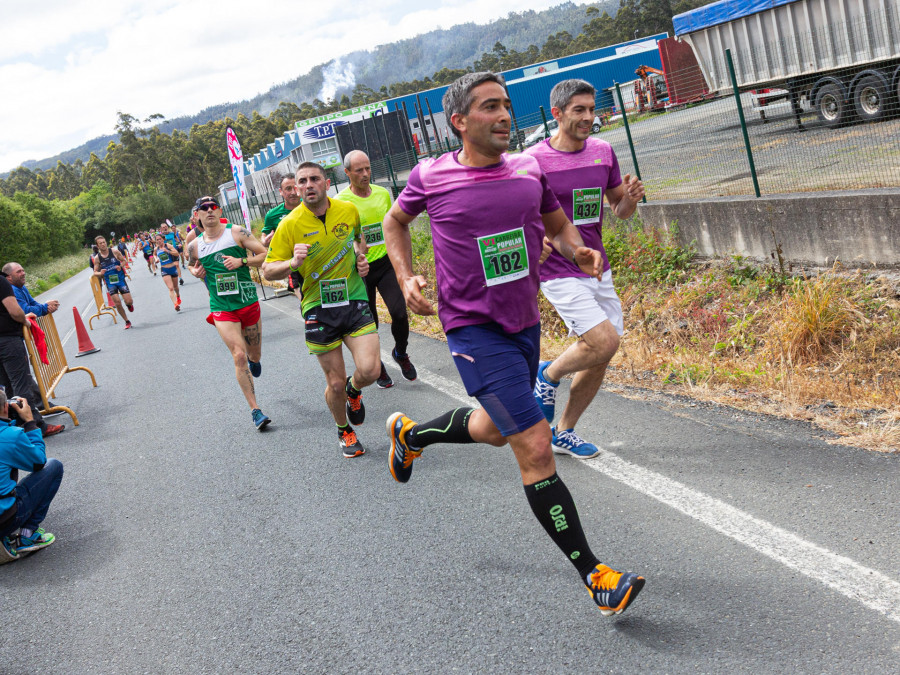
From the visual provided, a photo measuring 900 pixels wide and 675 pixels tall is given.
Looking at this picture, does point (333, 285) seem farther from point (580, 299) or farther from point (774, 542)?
point (774, 542)

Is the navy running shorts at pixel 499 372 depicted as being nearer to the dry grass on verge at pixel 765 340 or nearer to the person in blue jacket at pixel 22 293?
the dry grass on verge at pixel 765 340

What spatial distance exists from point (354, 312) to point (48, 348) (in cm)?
641

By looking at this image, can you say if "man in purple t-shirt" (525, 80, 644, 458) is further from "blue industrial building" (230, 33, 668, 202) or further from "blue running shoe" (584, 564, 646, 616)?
"blue industrial building" (230, 33, 668, 202)

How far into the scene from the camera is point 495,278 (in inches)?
126

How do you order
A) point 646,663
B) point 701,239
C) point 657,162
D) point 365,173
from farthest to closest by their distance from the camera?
point 657,162 → point 701,239 → point 365,173 → point 646,663

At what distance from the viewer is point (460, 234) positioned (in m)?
3.20

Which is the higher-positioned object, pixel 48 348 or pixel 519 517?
pixel 48 348

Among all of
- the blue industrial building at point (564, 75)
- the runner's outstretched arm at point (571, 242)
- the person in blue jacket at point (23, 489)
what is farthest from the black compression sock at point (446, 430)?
the blue industrial building at point (564, 75)

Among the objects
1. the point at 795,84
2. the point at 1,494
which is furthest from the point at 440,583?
the point at 795,84

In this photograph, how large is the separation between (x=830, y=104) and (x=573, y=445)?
13212 millimetres

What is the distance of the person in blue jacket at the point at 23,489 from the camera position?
4879 mm

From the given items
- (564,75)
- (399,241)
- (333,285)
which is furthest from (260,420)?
(564,75)

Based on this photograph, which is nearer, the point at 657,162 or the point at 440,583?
the point at 440,583

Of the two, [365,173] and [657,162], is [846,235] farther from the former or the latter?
[657,162]
